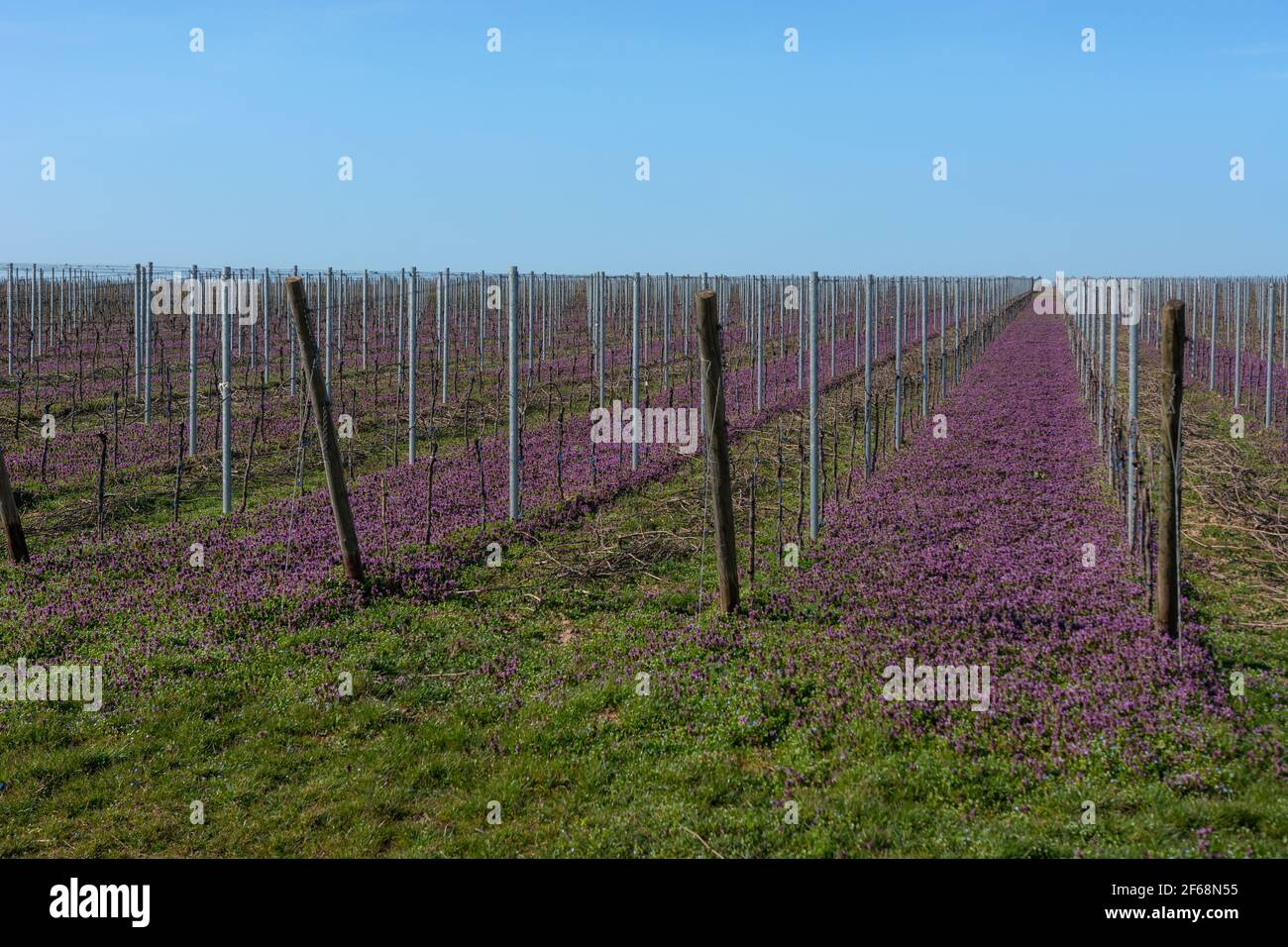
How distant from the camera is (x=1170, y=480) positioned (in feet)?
33.6

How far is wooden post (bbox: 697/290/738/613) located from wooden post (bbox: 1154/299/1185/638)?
171 inches

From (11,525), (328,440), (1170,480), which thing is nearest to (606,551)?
(328,440)

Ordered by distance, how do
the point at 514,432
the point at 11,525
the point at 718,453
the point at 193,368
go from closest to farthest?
the point at 718,453, the point at 11,525, the point at 514,432, the point at 193,368

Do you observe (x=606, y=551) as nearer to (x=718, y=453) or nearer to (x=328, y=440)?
(x=718, y=453)

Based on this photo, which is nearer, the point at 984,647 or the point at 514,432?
the point at 984,647

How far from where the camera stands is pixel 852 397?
105ft

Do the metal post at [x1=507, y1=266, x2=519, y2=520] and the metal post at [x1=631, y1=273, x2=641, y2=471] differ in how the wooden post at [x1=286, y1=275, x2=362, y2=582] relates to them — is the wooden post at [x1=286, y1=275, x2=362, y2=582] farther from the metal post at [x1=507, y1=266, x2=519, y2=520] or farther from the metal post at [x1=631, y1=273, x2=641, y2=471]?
the metal post at [x1=631, y1=273, x2=641, y2=471]

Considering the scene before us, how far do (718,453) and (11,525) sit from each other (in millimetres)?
9932

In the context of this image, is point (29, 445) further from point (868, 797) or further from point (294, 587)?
point (868, 797)

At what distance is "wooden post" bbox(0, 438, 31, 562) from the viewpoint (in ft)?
47.5

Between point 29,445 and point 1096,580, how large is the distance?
74.8 ft

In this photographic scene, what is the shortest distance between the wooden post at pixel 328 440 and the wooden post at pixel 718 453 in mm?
4508

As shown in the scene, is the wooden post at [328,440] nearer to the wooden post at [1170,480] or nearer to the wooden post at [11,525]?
the wooden post at [11,525]

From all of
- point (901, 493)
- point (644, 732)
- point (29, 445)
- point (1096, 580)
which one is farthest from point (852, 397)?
point (644, 732)
